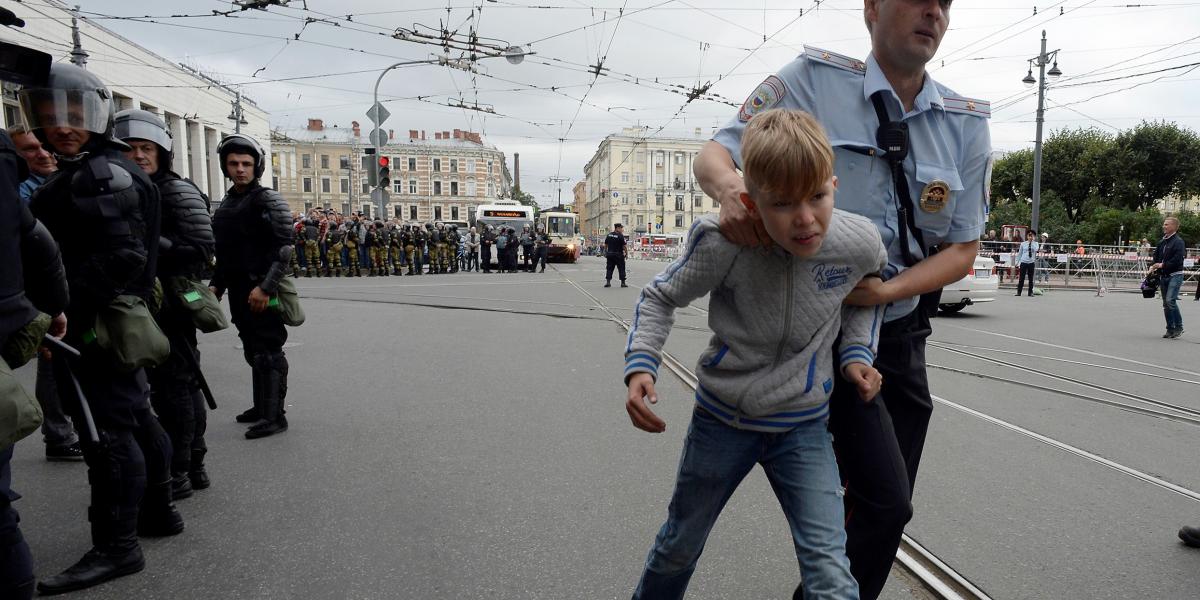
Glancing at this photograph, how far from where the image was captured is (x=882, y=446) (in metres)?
1.83

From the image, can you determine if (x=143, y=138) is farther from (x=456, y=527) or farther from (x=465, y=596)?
(x=465, y=596)

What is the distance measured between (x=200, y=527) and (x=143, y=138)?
189 centimetres

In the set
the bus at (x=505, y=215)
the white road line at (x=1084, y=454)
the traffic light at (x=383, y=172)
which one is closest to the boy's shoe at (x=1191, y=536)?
the white road line at (x=1084, y=454)

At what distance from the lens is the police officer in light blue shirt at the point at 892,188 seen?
1.85 meters

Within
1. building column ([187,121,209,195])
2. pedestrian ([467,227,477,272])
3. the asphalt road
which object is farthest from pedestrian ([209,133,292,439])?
building column ([187,121,209,195])

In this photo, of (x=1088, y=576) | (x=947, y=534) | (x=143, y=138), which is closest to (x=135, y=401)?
(x=143, y=138)

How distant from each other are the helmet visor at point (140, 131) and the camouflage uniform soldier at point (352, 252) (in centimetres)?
1889

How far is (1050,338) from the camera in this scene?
9867mm

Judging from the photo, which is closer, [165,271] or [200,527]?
[200,527]

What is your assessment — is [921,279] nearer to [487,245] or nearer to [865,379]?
[865,379]

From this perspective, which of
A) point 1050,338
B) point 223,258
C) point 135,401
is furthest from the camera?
point 1050,338

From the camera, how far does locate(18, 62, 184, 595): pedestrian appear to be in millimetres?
2695

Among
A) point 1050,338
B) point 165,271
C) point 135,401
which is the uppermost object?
point 165,271

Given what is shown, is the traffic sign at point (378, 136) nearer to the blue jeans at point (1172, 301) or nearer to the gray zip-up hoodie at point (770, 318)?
the blue jeans at point (1172, 301)
